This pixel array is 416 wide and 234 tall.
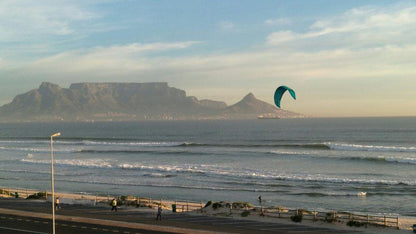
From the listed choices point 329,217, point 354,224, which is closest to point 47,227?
point 329,217

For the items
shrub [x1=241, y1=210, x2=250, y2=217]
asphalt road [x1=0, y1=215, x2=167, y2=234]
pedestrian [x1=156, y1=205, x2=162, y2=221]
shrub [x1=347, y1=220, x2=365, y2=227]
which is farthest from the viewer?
shrub [x1=241, y1=210, x2=250, y2=217]

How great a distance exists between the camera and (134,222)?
70.2ft

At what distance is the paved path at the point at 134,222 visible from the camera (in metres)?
19.5

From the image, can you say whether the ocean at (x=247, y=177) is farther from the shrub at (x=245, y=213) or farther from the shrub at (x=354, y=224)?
the shrub at (x=354, y=224)

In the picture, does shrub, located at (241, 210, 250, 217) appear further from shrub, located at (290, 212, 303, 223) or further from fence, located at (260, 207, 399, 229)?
shrub, located at (290, 212, 303, 223)

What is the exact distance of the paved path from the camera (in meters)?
19.5

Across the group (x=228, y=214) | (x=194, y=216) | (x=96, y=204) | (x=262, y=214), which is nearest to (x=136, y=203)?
(x=96, y=204)

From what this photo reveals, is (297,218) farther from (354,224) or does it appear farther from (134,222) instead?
(134,222)

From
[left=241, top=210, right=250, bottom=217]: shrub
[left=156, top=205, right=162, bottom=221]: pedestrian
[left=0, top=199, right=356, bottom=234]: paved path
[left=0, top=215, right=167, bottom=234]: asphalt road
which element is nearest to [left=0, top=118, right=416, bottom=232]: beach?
[left=0, top=199, right=356, bottom=234]: paved path

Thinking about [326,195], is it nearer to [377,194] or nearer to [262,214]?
[377,194]

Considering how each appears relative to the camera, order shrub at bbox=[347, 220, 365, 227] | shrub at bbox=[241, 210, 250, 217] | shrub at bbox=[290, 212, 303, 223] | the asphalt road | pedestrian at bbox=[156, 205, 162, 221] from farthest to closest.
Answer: shrub at bbox=[241, 210, 250, 217], pedestrian at bbox=[156, 205, 162, 221], shrub at bbox=[290, 212, 303, 223], shrub at bbox=[347, 220, 365, 227], the asphalt road

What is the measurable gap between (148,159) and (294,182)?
24.2 meters

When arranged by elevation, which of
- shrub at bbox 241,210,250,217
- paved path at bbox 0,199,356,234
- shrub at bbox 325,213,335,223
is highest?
shrub at bbox 325,213,335,223

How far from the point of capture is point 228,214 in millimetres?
22875
